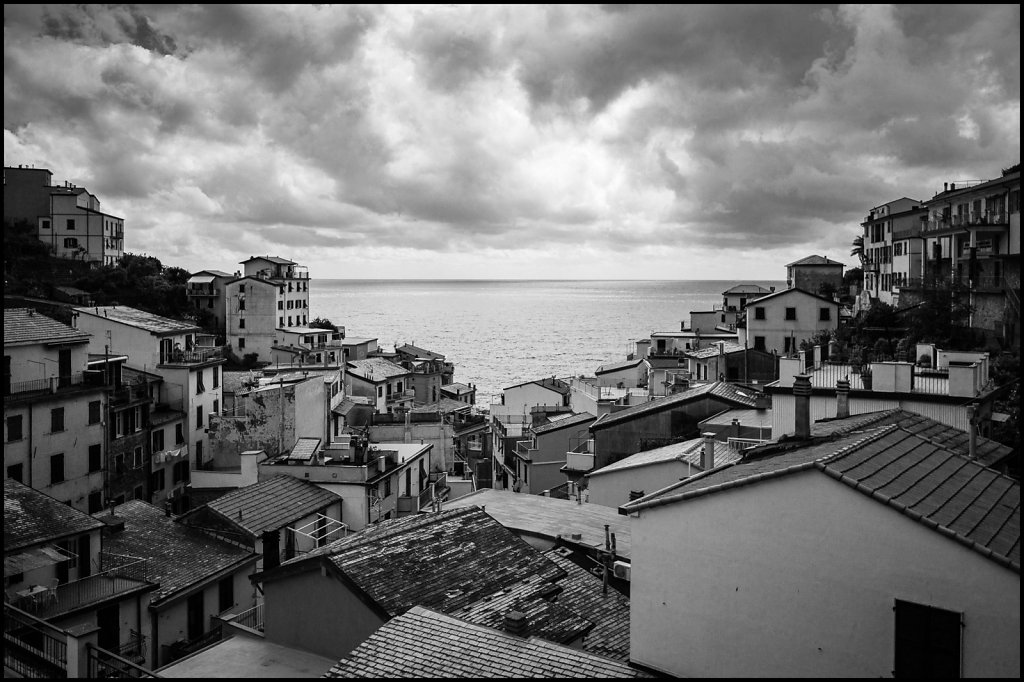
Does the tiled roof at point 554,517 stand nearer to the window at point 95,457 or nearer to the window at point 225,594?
the window at point 225,594

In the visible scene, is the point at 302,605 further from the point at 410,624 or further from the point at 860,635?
the point at 860,635

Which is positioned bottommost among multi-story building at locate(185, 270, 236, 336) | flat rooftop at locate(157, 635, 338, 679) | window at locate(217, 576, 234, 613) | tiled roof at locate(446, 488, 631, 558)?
window at locate(217, 576, 234, 613)

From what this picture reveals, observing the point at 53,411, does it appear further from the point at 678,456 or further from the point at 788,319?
the point at 788,319

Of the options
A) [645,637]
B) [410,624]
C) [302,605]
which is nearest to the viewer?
[645,637]

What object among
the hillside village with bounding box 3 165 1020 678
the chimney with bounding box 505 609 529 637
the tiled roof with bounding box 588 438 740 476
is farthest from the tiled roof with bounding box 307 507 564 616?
the tiled roof with bounding box 588 438 740 476

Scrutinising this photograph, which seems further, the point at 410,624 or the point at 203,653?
the point at 203,653

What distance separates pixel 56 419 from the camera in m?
31.5

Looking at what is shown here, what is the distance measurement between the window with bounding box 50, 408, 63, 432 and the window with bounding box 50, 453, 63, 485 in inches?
41.1

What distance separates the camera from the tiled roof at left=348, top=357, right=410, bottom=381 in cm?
6475

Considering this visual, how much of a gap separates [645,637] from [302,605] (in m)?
6.52

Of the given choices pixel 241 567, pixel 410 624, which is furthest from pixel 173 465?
pixel 410 624

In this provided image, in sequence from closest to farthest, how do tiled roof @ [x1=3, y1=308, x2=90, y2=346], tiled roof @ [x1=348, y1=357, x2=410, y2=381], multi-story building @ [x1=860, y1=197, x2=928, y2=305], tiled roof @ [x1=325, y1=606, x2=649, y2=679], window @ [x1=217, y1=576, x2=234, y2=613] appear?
tiled roof @ [x1=325, y1=606, x2=649, y2=679]
window @ [x1=217, y1=576, x2=234, y2=613]
tiled roof @ [x1=3, y1=308, x2=90, y2=346]
multi-story building @ [x1=860, y1=197, x2=928, y2=305]
tiled roof @ [x1=348, y1=357, x2=410, y2=381]

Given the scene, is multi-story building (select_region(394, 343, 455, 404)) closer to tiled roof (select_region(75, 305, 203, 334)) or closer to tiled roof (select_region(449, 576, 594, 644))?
tiled roof (select_region(75, 305, 203, 334))

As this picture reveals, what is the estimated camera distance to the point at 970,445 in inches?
603
